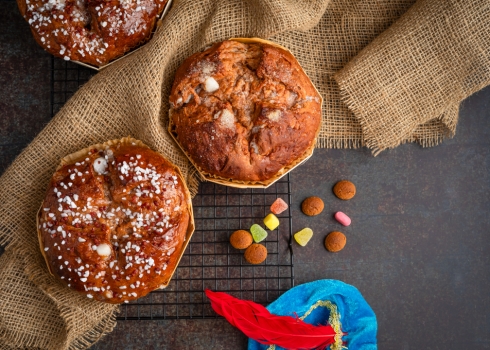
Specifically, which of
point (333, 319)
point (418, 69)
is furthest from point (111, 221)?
point (418, 69)

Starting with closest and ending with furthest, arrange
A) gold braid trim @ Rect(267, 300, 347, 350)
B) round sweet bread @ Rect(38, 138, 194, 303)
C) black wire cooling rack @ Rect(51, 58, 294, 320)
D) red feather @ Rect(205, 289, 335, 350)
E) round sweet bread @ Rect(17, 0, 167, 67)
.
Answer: round sweet bread @ Rect(38, 138, 194, 303)
round sweet bread @ Rect(17, 0, 167, 67)
red feather @ Rect(205, 289, 335, 350)
gold braid trim @ Rect(267, 300, 347, 350)
black wire cooling rack @ Rect(51, 58, 294, 320)

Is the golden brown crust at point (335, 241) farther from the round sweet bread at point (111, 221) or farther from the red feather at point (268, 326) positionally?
the round sweet bread at point (111, 221)

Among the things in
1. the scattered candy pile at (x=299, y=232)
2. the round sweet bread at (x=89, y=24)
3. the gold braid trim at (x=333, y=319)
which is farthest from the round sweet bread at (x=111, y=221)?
the gold braid trim at (x=333, y=319)

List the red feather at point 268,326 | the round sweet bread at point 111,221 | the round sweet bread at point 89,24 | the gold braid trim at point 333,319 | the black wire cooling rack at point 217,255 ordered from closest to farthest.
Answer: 1. the round sweet bread at point 111,221
2. the round sweet bread at point 89,24
3. the red feather at point 268,326
4. the gold braid trim at point 333,319
5. the black wire cooling rack at point 217,255

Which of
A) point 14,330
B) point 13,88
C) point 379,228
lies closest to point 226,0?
point 13,88

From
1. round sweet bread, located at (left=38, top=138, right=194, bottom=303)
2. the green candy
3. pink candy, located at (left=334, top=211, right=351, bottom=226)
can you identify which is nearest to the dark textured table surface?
pink candy, located at (left=334, top=211, right=351, bottom=226)

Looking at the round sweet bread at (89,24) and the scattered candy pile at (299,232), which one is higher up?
the round sweet bread at (89,24)

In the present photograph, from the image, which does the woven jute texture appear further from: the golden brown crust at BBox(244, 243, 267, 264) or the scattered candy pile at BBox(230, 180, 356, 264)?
the golden brown crust at BBox(244, 243, 267, 264)
